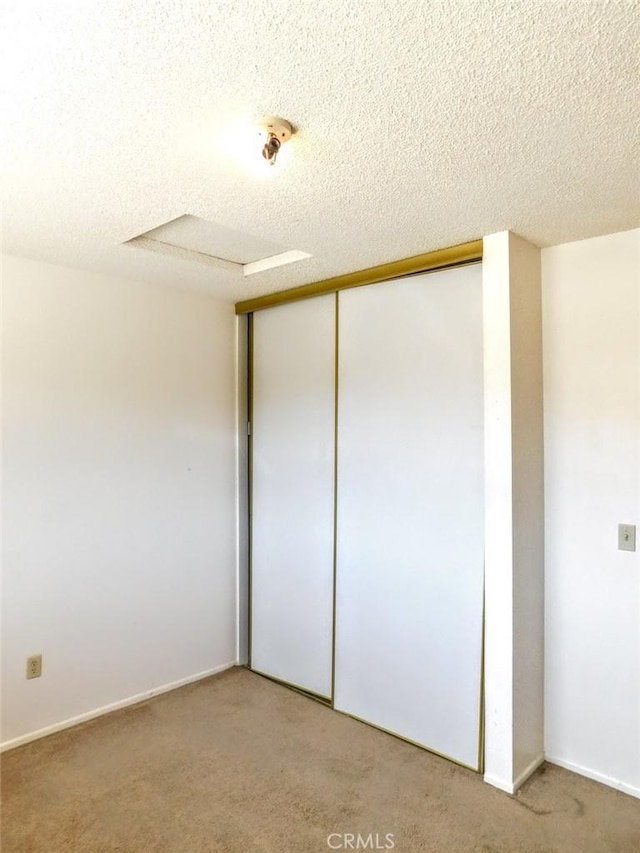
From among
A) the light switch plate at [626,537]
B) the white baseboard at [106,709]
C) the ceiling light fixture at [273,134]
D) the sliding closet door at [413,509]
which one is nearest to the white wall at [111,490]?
the white baseboard at [106,709]

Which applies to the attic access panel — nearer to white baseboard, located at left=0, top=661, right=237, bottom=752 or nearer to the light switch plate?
the light switch plate

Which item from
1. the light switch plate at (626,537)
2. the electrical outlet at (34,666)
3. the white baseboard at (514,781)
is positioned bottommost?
the white baseboard at (514,781)

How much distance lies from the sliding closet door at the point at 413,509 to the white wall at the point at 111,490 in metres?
0.88

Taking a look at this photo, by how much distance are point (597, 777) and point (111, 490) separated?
2.59 metres

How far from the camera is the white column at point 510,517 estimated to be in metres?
2.23

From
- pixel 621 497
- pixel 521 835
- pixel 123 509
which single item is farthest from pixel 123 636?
pixel 621 497

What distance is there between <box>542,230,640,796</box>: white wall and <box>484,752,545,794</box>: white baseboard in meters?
0.12

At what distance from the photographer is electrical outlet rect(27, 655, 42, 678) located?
8.51 feet

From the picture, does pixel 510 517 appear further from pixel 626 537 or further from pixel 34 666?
pixel 34 666

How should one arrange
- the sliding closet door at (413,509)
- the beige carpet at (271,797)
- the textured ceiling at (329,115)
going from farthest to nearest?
the sliding closet door at (413,509) → the beige carpet at (271,797) → the textured ceiling at (329,115)

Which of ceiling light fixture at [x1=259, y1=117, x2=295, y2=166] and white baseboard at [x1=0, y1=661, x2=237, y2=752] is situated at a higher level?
ceiling light fixture at [x1=259, y1=117, x2=295, y2=166]

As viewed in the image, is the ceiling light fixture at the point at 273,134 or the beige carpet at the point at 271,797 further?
the beige carpet at the point at 271,797

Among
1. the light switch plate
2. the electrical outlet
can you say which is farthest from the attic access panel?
the electrical outlet

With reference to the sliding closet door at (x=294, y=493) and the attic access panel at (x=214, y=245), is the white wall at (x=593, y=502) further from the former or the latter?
the attic access panel at (x=214, y=245)
